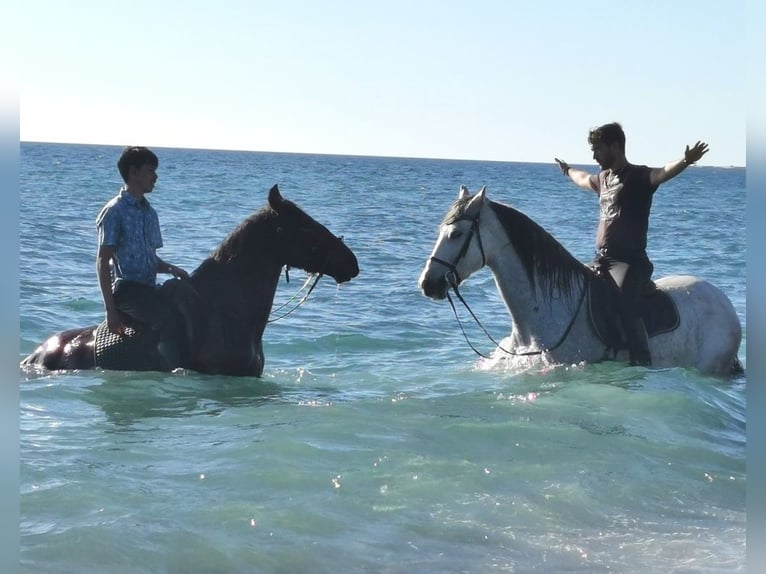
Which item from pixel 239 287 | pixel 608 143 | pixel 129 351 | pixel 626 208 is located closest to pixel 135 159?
pixel 239 287

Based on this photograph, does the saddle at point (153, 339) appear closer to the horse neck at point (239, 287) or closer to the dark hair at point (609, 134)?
the horse neck at point (239, 287)

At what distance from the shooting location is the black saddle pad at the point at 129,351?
7402mm

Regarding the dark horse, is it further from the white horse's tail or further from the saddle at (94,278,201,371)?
the white horse's tail

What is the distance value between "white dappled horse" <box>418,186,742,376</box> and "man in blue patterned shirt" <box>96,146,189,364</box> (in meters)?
1.99

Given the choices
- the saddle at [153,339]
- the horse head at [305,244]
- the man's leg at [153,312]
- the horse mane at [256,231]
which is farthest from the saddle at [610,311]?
the man's leg at [153,312]

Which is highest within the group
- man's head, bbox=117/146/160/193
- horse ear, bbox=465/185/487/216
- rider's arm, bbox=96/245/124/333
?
man's head, bbox=117/146/160/193

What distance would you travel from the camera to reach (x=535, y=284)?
7.93 metres

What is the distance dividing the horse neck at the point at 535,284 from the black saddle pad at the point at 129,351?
2.66 meters

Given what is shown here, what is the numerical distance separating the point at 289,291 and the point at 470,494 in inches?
447

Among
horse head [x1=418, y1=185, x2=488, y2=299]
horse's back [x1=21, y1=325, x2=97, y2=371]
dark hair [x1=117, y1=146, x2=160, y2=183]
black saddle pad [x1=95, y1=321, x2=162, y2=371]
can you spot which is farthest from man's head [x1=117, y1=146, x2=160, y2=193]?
horse head [x1=418, y1=185, x2=488, y2=299]

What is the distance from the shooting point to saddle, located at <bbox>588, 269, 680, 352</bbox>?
26.1ft

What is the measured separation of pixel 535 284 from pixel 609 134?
4.24 feet

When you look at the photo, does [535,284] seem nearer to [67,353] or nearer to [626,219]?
[626,219]

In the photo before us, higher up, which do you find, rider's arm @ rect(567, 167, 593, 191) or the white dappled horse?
rider's arm @ rect(567, 167, 593, 191)
